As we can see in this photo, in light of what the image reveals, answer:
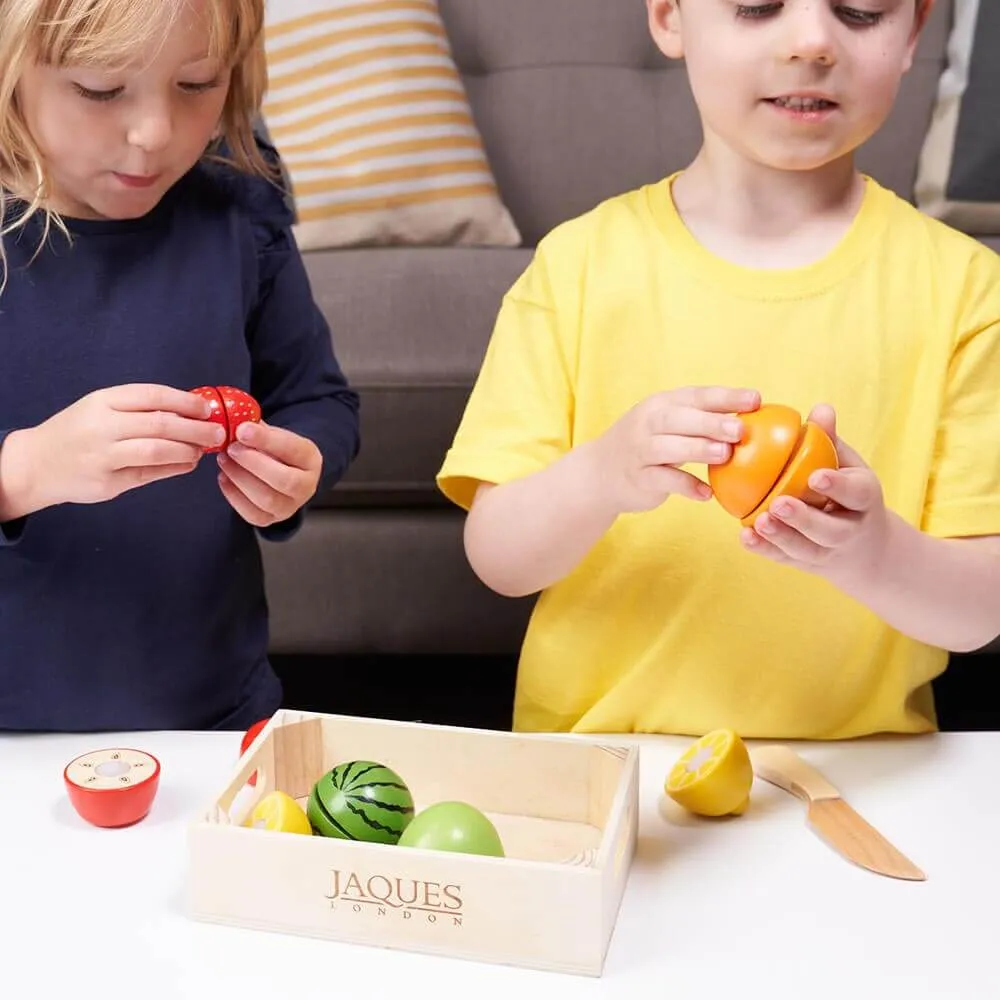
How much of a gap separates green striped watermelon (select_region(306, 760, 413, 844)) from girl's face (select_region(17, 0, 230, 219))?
1.60ft

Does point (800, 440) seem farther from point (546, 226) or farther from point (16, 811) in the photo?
point (546, 226)

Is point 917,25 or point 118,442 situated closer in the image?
point 118,442

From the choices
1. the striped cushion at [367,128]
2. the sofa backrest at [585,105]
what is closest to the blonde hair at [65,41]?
the striped cushion at [367,128]

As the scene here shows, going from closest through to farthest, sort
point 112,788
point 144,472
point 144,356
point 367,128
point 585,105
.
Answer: point 112,788 < point 144,472 < point 144,356 < point 367,128 < point 585,105

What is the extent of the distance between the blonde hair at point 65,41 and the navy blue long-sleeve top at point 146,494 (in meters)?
0.05

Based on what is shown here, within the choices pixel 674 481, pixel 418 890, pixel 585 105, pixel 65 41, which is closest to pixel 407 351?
pixel 585 105

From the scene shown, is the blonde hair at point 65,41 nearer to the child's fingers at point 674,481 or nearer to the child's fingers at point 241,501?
the child's fingers at point 241,501

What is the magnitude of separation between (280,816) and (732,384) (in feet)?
1.66

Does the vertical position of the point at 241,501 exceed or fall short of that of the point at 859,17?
it falls short

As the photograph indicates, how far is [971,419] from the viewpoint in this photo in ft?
3.38

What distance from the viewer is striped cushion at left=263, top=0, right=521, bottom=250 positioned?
6.75ft

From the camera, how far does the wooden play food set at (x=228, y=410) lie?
2.92 ft

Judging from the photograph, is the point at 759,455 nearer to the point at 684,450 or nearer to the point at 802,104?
the point at 684,450

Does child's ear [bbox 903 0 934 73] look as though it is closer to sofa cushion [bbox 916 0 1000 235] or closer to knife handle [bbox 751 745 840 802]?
knife handle [bbox 751 745 840 802]
